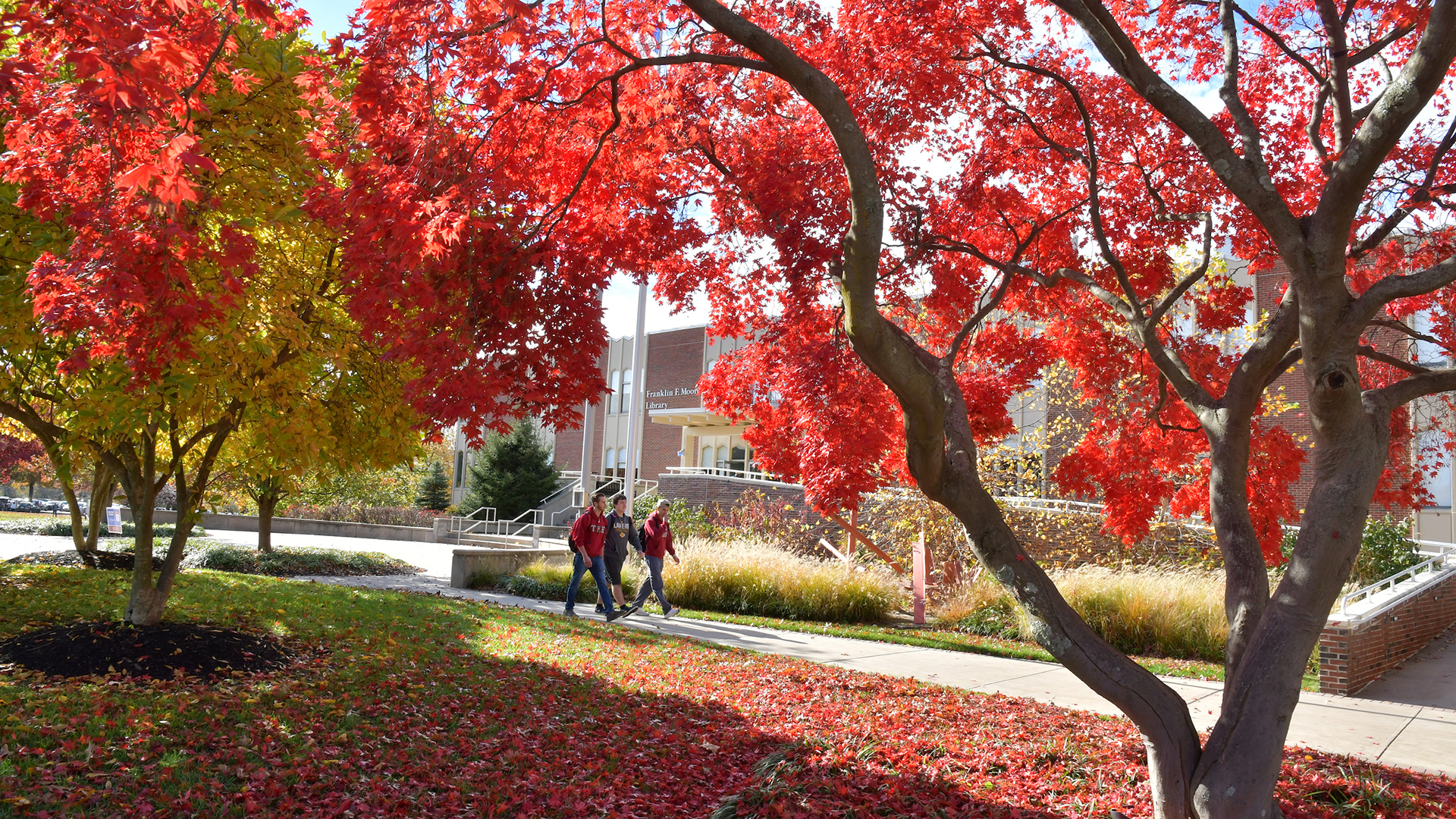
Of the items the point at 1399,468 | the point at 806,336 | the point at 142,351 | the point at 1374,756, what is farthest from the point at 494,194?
the point at 1399,468

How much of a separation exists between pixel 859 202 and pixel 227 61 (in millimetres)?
5546

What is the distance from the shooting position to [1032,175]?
8.52 meters

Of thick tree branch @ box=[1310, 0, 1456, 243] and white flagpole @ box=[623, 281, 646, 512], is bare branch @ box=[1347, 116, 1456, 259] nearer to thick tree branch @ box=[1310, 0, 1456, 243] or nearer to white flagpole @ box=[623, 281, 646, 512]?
thick tree branch @ box=[1310, 0, 1456, 243]

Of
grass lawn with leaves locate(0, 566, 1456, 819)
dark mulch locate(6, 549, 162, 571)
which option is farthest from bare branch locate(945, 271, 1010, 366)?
dark mulch locate(6, 549, 162, 571)

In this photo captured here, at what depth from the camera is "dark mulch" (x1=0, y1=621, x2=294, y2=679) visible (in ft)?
21.5

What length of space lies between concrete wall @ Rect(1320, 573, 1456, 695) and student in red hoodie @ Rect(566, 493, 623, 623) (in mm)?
8119

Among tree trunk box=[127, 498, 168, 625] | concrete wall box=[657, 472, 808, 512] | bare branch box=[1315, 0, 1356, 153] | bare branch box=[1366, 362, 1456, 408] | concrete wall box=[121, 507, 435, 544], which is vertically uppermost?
bare branch box=[1315, 0, 1356, 153]

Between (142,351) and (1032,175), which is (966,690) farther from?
(142,351)

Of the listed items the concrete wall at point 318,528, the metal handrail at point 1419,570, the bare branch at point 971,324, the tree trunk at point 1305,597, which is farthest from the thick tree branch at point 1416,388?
the concrete wall at point 318,528

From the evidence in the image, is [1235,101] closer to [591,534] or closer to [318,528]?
[591,534]

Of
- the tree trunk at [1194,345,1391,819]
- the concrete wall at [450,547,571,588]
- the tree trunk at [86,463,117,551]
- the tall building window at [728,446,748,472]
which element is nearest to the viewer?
the tree trunk at [1194,345,1391,819]

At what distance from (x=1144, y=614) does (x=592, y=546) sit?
7.10 meters

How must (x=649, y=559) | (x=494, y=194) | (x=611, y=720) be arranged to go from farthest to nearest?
(x=649, y=559), (x=611, y=720), (x=494, y=194)

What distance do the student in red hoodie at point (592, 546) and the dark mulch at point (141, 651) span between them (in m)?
4.64
